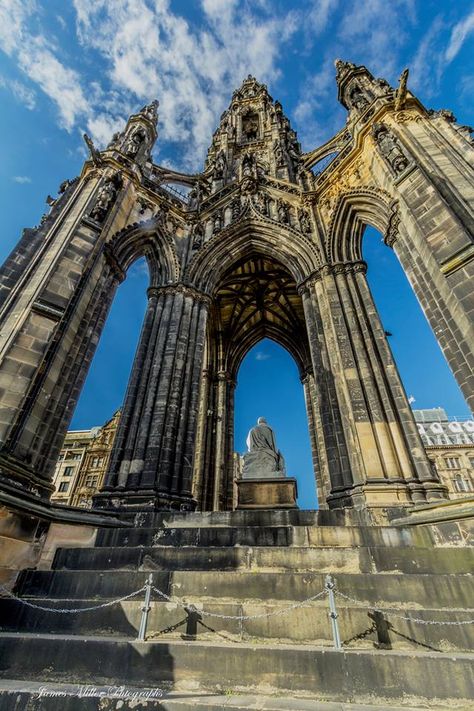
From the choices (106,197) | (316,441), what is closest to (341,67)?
(106,197)

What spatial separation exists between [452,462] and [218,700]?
135ft

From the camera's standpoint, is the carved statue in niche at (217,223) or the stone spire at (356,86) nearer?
the stone spire at (356,86)

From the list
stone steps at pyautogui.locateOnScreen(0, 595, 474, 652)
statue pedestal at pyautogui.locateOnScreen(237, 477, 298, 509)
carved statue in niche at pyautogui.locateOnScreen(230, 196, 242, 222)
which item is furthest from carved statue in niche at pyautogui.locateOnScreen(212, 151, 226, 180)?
stone steps at pyautogui.locateOnScreen(0, 595, 474, 652)

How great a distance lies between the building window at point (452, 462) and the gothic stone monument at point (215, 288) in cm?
2986

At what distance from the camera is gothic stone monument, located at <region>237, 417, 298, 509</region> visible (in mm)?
8383

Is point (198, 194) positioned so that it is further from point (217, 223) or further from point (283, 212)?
point (283, 212)

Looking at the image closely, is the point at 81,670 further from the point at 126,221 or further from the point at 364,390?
the point at 126,221

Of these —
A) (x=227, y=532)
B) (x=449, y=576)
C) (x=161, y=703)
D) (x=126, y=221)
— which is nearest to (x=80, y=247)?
(x=126, y=221)

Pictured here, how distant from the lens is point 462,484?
33.3 meters

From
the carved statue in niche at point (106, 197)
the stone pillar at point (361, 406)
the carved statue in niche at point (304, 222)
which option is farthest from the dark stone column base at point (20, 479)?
the carved statue in niche at point (304, 222)

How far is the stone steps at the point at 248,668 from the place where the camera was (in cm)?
254

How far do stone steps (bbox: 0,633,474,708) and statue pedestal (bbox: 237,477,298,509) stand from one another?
5.56 metres

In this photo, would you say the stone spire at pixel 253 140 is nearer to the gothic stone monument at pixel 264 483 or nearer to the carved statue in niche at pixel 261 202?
the carved statue in niche at pixel 261 202

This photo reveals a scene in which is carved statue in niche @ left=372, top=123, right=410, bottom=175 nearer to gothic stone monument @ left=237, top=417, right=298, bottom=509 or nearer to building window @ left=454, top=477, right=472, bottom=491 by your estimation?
gothic stone monument @ left=237, top=417, right=298, bottom=509
